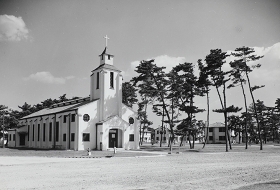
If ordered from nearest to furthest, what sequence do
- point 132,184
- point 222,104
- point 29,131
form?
point 132,184
point 222,104
point 29,131

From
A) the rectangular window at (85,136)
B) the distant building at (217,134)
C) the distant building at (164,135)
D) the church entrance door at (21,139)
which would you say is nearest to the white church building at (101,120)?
the rectangular window at (85,136)

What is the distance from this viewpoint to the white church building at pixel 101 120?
40.1 meters

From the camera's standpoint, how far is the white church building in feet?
131

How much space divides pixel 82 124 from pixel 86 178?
2774 cm

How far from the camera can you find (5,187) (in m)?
10.4

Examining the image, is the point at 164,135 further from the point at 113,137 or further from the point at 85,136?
the point at 85,136

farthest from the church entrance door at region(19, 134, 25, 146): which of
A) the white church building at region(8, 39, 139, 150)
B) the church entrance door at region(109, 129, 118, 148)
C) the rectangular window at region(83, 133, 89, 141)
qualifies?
the church entrance door at region(109, 129, 118, 148)

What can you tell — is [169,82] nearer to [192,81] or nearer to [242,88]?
[192,81]

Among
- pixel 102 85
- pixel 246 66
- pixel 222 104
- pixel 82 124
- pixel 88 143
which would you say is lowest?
pixel 88 143

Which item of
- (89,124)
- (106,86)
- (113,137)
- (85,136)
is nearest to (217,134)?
(113,137)

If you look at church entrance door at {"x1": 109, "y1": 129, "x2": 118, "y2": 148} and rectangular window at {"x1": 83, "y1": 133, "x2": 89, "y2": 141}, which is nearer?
rectangular window at {"x1": 83, "y1": 133, "x2": 89, "y2": 141}

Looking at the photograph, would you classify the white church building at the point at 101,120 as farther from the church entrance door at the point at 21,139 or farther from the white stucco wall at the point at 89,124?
the church entrance door at the point at 21,139

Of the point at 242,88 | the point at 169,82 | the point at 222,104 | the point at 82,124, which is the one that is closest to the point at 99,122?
the point at 82,124

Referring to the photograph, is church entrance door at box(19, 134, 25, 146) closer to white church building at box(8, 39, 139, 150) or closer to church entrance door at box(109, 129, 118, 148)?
white church building at box(8, 39, 139, 150)
